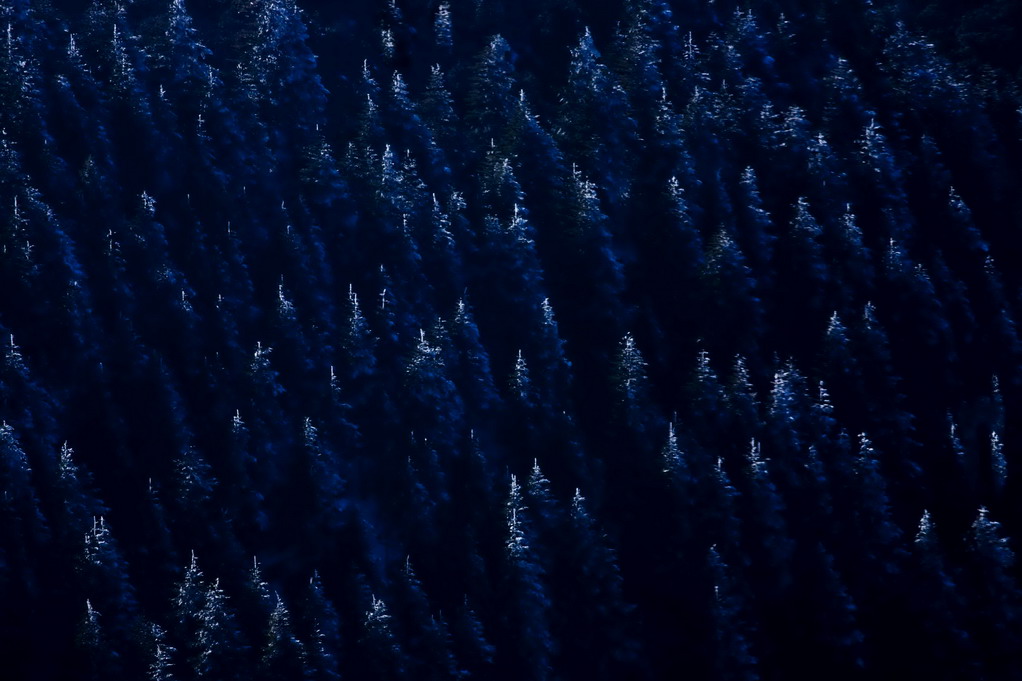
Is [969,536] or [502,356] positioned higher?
[502,356]

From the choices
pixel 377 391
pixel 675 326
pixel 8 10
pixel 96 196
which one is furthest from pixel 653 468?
pixel 8 10

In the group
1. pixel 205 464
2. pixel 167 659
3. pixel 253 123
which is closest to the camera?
pixel 167 659

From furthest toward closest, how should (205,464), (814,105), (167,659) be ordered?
1. (814,105)
2. (205,464)
3. (167,659)

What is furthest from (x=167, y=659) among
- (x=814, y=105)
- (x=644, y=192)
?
(x=814, y=105)

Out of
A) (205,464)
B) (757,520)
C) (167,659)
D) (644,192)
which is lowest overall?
(167,659)

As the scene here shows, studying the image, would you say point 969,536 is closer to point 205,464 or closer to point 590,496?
point 590,496

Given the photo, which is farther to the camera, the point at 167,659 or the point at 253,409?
the point at 253,409

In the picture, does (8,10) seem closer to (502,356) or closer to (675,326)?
(502,356)
